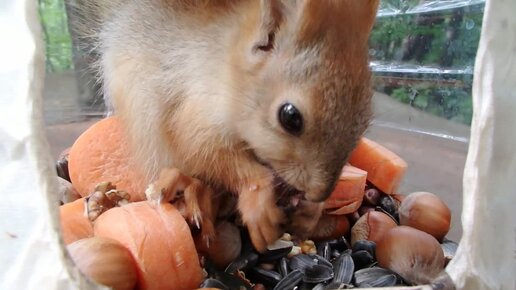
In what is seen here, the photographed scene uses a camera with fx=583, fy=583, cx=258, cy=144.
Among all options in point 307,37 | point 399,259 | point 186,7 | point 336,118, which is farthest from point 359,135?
point 186,7

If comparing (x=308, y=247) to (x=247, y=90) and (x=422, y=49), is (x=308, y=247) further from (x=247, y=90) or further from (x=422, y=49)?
(x=422, y=49)

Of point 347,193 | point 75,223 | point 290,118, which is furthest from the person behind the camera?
point 347,193

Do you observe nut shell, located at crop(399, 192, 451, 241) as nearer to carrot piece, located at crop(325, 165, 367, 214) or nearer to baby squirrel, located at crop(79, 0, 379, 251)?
carrot piece, located at crop(325, 165, 367, 214)

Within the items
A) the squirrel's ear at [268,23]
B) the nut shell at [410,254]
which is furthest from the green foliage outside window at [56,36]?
the nut shell at [410,254]

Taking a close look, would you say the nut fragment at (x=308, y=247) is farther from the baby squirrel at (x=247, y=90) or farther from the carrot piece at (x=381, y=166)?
the carrot piece at (x=381, y=166)

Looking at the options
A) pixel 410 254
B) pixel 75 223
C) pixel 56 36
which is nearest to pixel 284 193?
pixel 410 254

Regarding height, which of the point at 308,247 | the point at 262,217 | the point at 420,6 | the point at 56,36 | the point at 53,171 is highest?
the point at 420,6

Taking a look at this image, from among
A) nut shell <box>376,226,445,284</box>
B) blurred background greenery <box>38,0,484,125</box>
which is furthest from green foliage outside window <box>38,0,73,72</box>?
nut shell <box>376,226,445,284</box>
